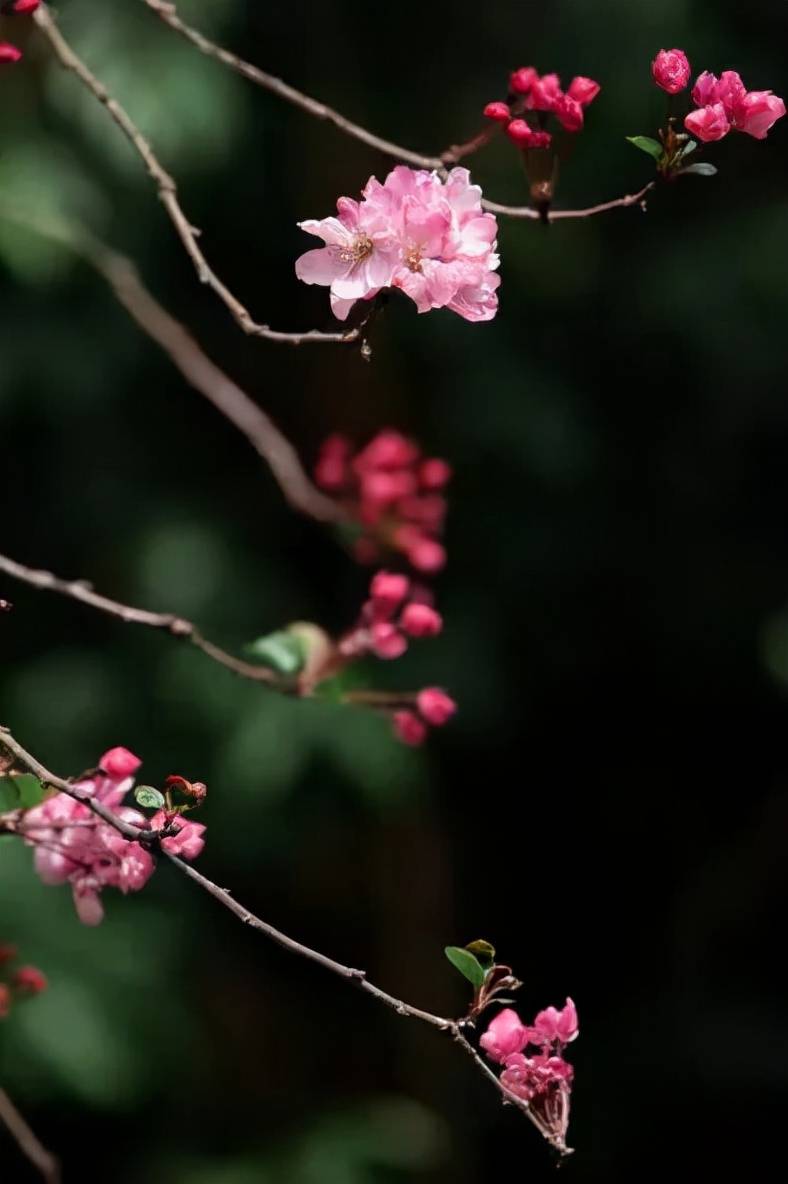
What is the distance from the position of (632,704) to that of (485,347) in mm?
678

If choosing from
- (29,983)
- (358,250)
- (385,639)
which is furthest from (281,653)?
(358,250)

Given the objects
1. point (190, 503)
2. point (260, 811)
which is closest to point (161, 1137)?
point (260, 811)

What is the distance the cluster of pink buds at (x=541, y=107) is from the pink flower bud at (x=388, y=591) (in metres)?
0.34

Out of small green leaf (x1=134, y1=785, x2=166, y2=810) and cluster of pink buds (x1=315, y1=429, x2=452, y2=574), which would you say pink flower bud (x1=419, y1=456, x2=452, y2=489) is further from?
small green leaf (x1=134, y1=785, x2=166, y2=810)

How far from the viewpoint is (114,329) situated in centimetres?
255

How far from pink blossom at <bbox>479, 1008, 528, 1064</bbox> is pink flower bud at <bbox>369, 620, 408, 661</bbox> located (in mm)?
387

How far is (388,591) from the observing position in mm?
1056

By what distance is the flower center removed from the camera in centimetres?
69

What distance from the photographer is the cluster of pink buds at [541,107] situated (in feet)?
2.56

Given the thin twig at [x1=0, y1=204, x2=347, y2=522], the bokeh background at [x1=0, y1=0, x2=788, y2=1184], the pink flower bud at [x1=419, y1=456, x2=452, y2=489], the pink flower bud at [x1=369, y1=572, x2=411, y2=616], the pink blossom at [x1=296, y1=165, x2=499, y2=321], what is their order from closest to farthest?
the pink blossom at [x1=296, y1=165, x2=499, y2=321] → the thin twig at [x1=0, y1=204, x2=347, y2=522] → the pink flower bud at [x1=369, y1=572, x2=411, y2=616] → the pink flower bud at [x1=419, y1=456, x2=452, y2=489] → the bokeh background at [x1=0, y1=0, x2=788, y2=1184]

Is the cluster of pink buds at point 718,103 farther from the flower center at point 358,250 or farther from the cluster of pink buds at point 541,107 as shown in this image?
the flower center at point 358,250

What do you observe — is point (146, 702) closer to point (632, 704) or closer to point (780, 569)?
point (632, 704)

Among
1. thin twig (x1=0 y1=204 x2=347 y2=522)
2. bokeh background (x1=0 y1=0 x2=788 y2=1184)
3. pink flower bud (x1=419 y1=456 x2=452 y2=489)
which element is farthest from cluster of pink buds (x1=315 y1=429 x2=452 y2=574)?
bokeh background (x1=0 y1=0 x2=788 y2=1184)

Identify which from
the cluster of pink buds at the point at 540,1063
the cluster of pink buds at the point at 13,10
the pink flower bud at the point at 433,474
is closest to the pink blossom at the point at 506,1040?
the cluster of pink buds at the point at 540,1063
